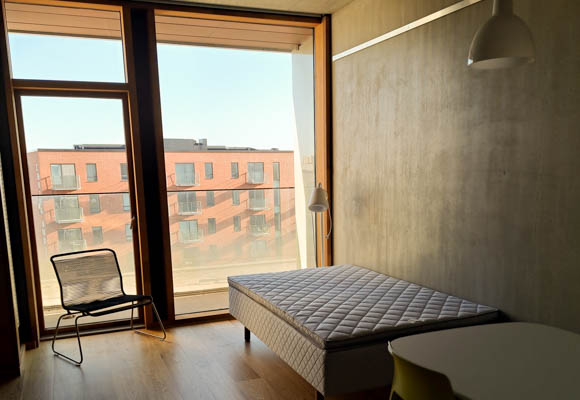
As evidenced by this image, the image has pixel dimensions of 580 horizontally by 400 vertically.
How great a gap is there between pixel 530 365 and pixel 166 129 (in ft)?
11.3

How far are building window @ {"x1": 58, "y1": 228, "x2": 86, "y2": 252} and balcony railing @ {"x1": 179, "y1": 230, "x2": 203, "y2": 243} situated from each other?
84 centimetres

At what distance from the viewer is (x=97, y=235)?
160 inches

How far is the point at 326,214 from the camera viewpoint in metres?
4.61

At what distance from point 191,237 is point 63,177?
1.21 metres

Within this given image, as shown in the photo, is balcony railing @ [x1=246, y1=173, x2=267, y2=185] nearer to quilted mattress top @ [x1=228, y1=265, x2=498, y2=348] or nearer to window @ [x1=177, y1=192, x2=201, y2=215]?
window @ [x1=177, y1=192, x2=201, y2=215]

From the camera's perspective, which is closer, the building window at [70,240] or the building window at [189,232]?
the building window at [70,240]

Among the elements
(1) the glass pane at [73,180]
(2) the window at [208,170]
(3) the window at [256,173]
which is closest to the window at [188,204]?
(2) the window at [208,170]

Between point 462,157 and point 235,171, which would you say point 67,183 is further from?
point 462,157

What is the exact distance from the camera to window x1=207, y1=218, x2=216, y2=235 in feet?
14.3

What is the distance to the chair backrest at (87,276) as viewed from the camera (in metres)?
3.76

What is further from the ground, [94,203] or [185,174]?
[185,174]

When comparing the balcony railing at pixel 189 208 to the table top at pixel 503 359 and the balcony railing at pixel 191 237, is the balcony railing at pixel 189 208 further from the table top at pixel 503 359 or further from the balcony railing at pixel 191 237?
the table top at pixel 503 359

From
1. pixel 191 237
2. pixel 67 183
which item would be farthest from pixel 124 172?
pixel 191 237

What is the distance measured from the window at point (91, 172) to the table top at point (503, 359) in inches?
123
